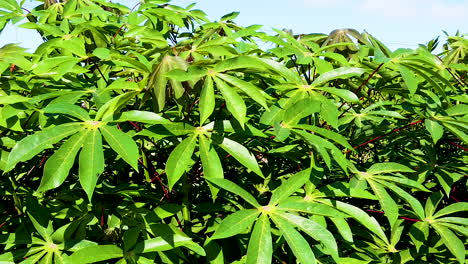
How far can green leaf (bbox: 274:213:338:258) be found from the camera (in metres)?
1.46

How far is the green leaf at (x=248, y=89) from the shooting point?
4.88 feet

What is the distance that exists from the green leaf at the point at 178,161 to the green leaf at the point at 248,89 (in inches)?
8.3

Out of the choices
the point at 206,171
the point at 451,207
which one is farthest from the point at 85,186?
the point at 451,207

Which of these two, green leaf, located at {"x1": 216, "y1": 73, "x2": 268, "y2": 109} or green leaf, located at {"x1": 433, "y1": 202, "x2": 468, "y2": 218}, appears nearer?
green leaf, located at {"x1": 216, "y1": 73, "x2": 268, "y2": 109}

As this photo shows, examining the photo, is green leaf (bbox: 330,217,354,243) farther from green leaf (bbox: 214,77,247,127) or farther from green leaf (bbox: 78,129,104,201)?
green leaf (bbox: 78,129,104,201)

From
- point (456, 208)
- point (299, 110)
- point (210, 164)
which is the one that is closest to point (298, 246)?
point (210, 164)

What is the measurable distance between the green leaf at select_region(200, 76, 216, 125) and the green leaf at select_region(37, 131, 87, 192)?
34 centimetres

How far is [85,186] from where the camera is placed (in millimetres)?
1300

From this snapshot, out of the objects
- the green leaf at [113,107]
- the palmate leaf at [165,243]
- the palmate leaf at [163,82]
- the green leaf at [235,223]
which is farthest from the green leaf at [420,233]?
the green leaf at [113,107]

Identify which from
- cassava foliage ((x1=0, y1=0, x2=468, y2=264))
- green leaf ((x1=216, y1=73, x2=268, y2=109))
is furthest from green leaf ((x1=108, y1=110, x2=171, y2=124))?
green leaf ((x1=216, y1=73, x2=268, y2=109))

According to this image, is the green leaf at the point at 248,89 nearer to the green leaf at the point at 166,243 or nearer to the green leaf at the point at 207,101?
the green leaf at the point at 207,101

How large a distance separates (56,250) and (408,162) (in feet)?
5.51

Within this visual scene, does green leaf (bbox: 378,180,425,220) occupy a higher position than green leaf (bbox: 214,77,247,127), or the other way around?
green leaf (bbox: 214,77,247,127)

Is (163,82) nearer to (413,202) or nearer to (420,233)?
(413,202)
